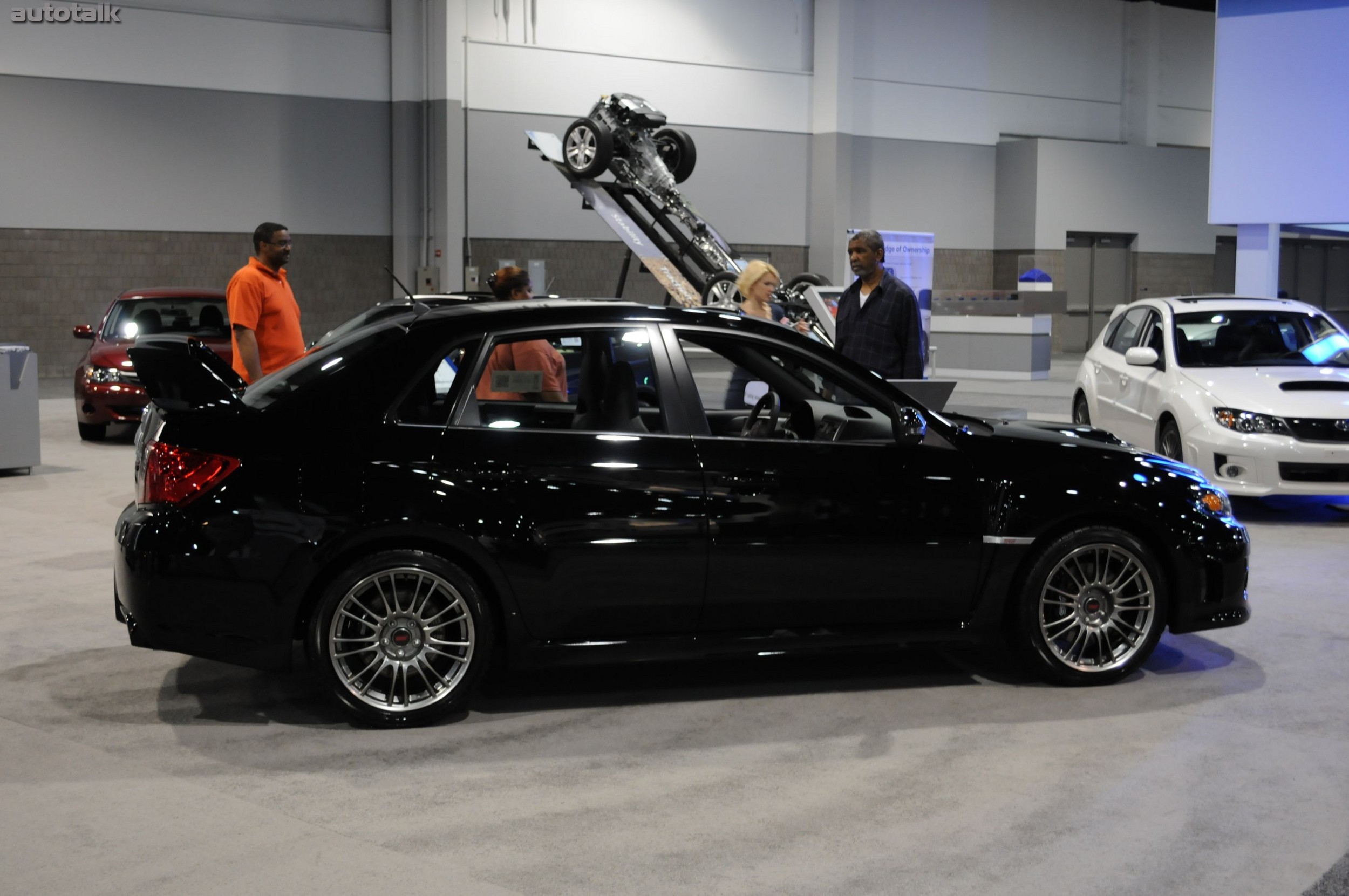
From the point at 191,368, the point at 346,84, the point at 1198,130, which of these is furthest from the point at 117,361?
the point at 1198,130

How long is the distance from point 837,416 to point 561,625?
135cm

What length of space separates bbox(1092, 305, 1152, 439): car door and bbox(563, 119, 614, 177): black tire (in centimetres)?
1057

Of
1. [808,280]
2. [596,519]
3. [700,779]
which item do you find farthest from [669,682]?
[808,280]

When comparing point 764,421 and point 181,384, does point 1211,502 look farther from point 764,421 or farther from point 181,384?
point 181,384

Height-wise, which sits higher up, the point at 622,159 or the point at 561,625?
the point at 622,159

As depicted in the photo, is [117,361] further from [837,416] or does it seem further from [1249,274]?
[1249,274]

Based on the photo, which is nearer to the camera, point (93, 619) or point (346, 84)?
point (93, 619)

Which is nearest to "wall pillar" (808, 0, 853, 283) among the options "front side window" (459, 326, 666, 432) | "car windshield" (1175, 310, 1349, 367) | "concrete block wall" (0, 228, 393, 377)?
"concrete block wall" (0, 228, 393, 377)

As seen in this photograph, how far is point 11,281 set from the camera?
A: 22125 millimetres

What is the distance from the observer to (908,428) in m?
5.21

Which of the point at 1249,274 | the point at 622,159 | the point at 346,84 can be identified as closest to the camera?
the point at 1249,274

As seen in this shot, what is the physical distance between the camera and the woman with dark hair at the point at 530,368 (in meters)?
5.02

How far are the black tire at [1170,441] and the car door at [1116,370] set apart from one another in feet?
2.31

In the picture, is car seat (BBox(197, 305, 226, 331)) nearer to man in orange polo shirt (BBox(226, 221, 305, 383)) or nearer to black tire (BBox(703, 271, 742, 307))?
man in orange polo shirt (BBox(226, 221, 305, 383))
